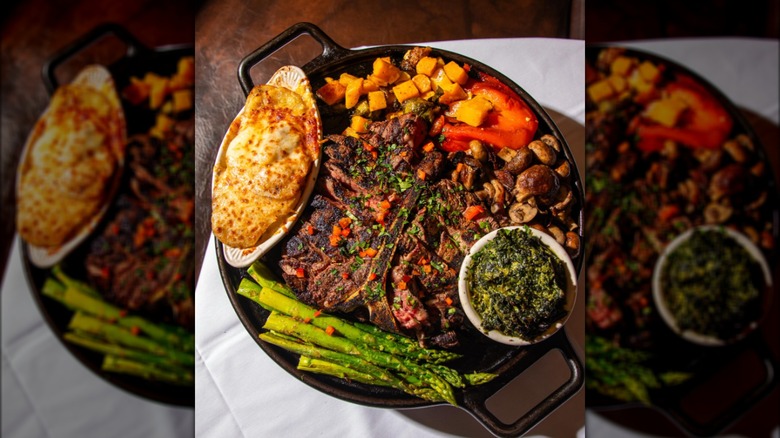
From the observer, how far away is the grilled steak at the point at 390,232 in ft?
5.57

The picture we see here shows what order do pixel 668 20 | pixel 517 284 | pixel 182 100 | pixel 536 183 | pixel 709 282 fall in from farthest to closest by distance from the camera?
pixel 668 20
pixel 182 100
pixel 709 282
pixel 536 183
pixel 517 284

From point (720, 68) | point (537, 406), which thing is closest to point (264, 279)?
point (537, 406)

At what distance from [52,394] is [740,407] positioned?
3.64 metres

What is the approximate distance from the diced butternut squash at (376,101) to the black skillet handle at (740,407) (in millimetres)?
2132

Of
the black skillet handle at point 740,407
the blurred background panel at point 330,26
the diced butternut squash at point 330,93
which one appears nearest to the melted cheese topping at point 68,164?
the blurred background panel at point 330,26

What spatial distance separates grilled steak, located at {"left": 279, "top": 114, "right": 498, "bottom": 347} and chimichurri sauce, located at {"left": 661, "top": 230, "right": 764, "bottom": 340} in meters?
1.37

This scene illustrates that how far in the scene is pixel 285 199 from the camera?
1.70m

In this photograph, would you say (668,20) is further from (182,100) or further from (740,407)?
(182,100)

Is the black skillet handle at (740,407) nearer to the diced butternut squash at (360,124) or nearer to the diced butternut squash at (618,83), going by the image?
the diced butternut squash at (618,83)

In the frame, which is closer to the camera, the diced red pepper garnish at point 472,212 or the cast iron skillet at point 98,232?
the diced red pepper garnish at point 472,212

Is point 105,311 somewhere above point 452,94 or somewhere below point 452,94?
below

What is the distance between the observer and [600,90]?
2748mm

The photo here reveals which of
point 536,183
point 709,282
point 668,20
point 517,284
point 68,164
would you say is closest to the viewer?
point 517,284

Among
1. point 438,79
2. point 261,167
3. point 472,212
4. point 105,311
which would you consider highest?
point 438,79
